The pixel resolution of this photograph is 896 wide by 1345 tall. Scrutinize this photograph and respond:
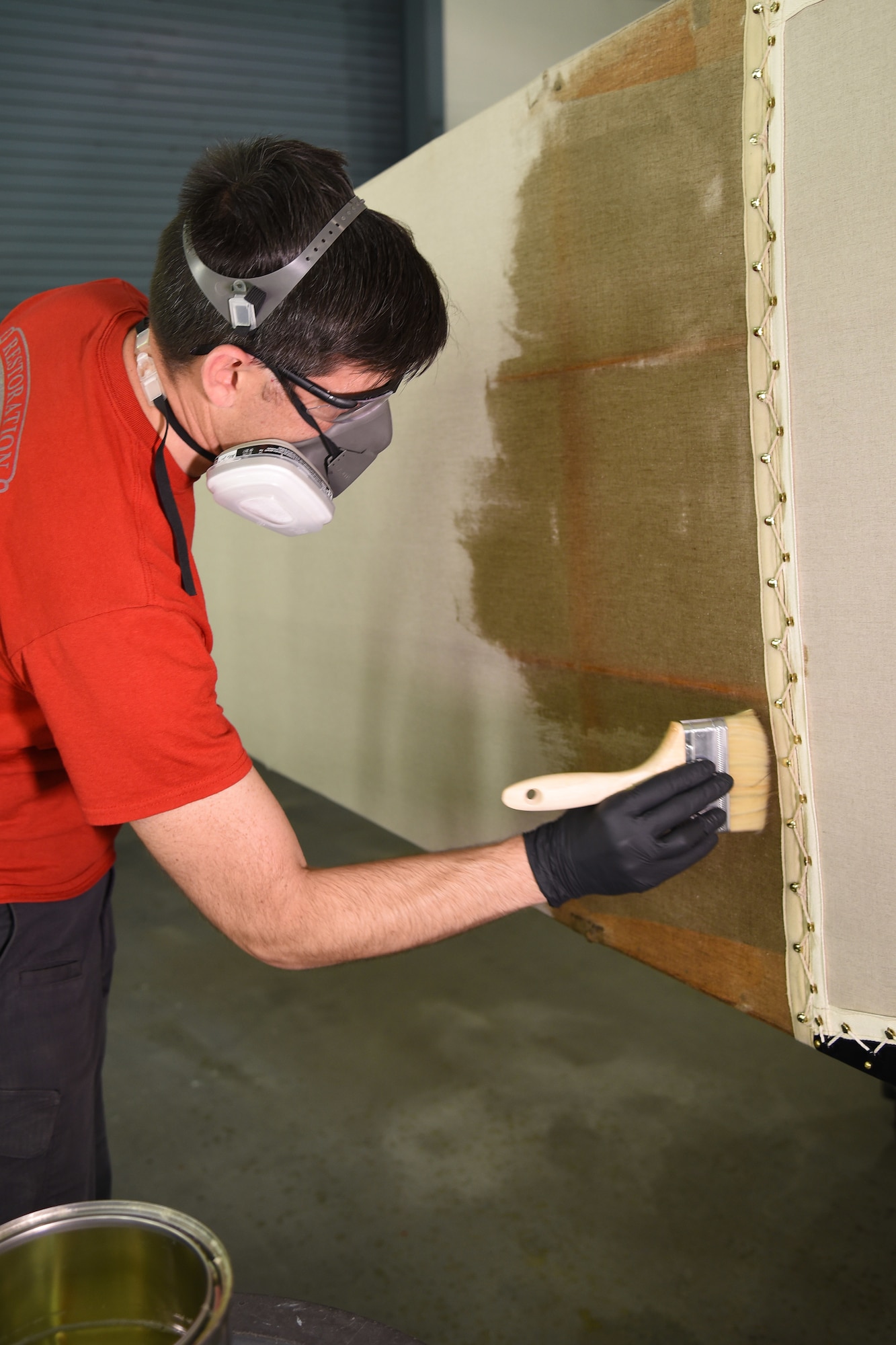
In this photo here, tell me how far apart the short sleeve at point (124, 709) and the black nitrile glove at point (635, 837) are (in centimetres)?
40

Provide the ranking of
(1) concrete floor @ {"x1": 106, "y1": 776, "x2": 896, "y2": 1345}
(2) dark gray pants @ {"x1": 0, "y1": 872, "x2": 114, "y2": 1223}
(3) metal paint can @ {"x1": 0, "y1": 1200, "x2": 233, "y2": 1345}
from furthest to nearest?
1. (1) concrete floor @ {"x1": 106, "y1": 776, "x2": 896, "y2": 1345}
2. (2) dark gray pants @ {"x1": 0, "y1": 872, "x2": 114, "y2": 1223}
3. (3) metal paint can @ {"x1": 0, "y1": 1200, "x2": 233, "y2": 1345}

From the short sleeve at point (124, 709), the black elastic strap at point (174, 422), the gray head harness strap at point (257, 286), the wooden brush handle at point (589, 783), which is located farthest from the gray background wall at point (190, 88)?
the wooden brush handle at point (589, 783)

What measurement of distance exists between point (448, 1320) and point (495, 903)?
3.43 feet

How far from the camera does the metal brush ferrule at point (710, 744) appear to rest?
3.69 feet

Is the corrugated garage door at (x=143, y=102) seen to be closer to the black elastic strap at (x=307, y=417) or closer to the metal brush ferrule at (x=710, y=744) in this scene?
the black elastic strap at (x=307, y=417)

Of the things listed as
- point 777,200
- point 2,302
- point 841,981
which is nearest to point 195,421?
point 777,200

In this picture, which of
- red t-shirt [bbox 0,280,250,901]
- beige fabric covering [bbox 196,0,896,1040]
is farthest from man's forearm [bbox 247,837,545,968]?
beige fabric covering [bbox 196,0,896,1040]

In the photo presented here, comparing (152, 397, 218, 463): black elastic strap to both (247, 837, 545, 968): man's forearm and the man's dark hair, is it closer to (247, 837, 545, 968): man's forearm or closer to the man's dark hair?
the man's dark hair

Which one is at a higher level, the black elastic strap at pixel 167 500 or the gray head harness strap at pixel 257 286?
the gray head harness strap at pixel 257 286

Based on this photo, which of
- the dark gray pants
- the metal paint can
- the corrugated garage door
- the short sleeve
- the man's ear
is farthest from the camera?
the corrugated garage door

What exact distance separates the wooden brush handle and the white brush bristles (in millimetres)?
68

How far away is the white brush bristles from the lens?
114cm

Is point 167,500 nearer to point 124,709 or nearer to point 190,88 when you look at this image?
point 124,709

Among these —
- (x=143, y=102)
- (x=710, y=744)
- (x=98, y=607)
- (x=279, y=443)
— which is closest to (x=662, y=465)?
(x=710, y=744)
